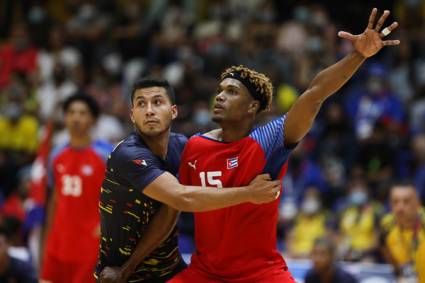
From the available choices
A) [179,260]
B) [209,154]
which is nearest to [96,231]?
[179,260]

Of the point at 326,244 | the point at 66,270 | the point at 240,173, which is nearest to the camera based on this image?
the point at 240,173

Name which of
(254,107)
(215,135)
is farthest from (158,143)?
(254,107)

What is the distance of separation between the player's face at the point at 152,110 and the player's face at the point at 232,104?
405 millimetres

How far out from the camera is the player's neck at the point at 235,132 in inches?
245

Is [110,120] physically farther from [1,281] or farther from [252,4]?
[1,281]

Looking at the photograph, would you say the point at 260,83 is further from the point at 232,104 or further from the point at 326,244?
the point at 326,244

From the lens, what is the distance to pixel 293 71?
15.1 meters

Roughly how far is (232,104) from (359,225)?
6443 millimetres

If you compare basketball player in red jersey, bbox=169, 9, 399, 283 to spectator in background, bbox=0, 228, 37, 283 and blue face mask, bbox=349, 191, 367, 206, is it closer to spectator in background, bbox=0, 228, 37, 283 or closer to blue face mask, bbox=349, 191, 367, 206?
spectator in background, bbox=0, 228, 37, 283

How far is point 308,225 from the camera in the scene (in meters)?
12.7

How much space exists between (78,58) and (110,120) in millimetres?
2397

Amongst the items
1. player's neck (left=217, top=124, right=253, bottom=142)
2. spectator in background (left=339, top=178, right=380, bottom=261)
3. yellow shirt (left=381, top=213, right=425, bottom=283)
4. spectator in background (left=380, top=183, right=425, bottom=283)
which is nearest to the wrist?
player's neck (left=217, top=124, right=253, bottom=142)

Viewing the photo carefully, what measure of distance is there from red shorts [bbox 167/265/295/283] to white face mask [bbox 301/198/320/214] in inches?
262

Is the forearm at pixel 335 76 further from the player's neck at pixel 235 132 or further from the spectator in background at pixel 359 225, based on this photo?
the spectator in background at pixel 359 225
